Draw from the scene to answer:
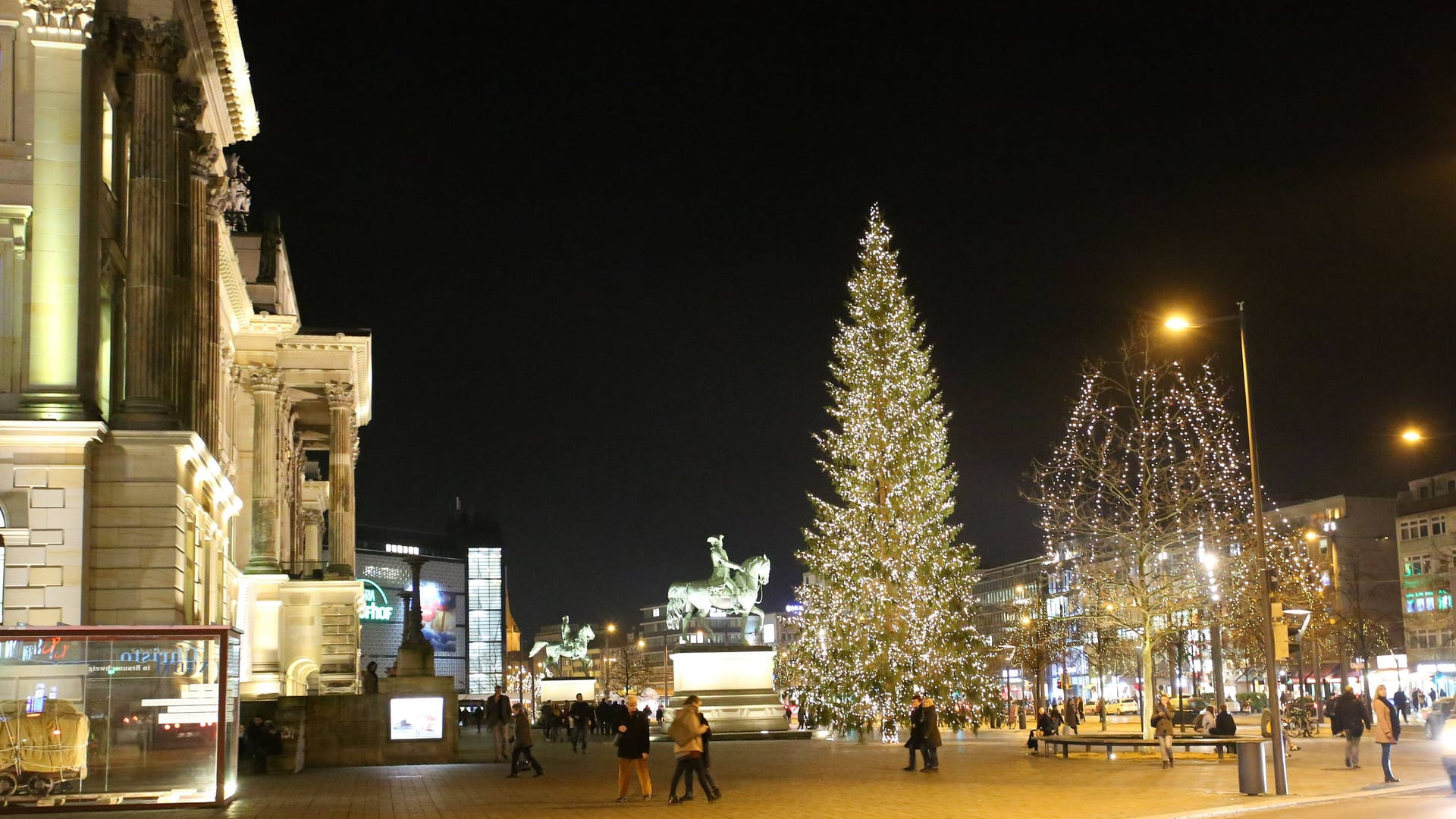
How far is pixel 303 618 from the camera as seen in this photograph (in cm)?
6306

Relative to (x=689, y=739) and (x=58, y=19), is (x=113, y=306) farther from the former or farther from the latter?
(x=689, y=739)

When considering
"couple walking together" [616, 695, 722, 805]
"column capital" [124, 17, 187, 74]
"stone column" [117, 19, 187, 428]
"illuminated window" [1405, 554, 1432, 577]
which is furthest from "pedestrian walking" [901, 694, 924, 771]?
"illuminated window" [1405, 554, 1432, 577]

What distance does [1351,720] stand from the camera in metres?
31.0

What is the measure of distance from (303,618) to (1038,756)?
35558mm

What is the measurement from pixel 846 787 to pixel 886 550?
77.7 ft

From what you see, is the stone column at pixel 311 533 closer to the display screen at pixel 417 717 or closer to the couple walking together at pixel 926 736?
the display screen at pixel 417 717

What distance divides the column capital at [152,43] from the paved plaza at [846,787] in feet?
52.6

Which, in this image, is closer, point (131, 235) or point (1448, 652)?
point (131, 235)

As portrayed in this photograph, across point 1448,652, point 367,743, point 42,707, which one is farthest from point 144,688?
point 1448,652

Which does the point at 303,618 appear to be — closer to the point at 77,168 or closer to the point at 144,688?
the point at 77,168

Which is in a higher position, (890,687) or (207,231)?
(207,231)

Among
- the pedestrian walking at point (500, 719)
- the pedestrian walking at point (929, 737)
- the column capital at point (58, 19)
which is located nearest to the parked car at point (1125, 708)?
the pedestrian walking at point (500, 719)

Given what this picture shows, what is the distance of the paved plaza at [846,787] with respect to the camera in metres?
23.1

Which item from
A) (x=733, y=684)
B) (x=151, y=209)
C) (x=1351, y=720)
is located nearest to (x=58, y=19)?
(x=151, y=209)
